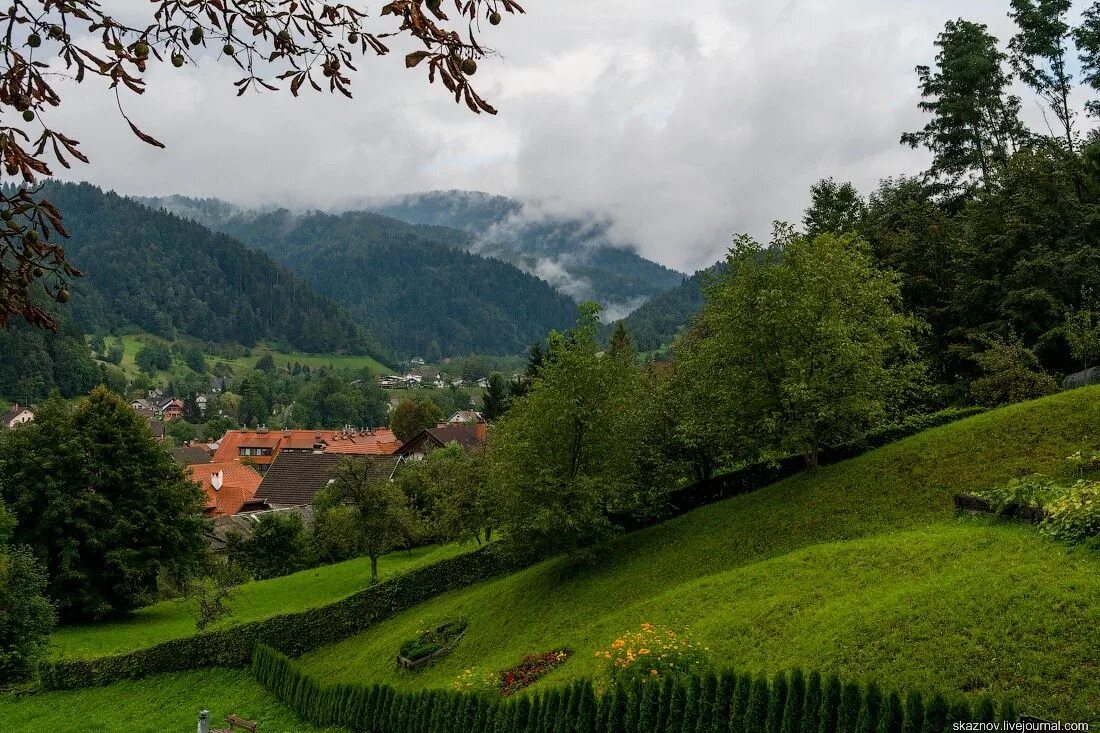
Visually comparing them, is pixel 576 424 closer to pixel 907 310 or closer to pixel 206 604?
pixel 206 604

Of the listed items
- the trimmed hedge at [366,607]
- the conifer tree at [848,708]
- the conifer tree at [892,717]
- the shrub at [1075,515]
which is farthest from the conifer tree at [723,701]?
the trimmed hedge at [366,607]

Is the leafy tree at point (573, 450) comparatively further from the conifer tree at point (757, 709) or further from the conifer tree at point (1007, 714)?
the conifer tree at point (1007, 714)

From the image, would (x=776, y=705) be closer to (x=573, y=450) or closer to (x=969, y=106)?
(x=573, y=450)

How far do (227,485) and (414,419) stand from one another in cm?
4174

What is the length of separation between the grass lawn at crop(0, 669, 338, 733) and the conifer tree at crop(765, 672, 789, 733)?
45.8 ft

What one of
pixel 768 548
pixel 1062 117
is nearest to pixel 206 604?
pixel 768 548

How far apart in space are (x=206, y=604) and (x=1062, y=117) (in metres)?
52.3

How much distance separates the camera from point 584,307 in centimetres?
2939

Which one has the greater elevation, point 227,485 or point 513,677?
point 227,485

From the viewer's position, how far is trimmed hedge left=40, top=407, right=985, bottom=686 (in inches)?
1121

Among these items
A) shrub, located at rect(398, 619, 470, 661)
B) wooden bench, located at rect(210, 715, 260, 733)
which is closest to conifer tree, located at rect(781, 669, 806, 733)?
wooden bench, located at rect(210, 715, 260, 733)

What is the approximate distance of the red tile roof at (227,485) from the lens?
74062 mm

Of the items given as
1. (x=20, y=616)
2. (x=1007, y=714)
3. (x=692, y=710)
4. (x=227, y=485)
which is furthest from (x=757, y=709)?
(x=227, y=485)

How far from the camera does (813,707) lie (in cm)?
945
